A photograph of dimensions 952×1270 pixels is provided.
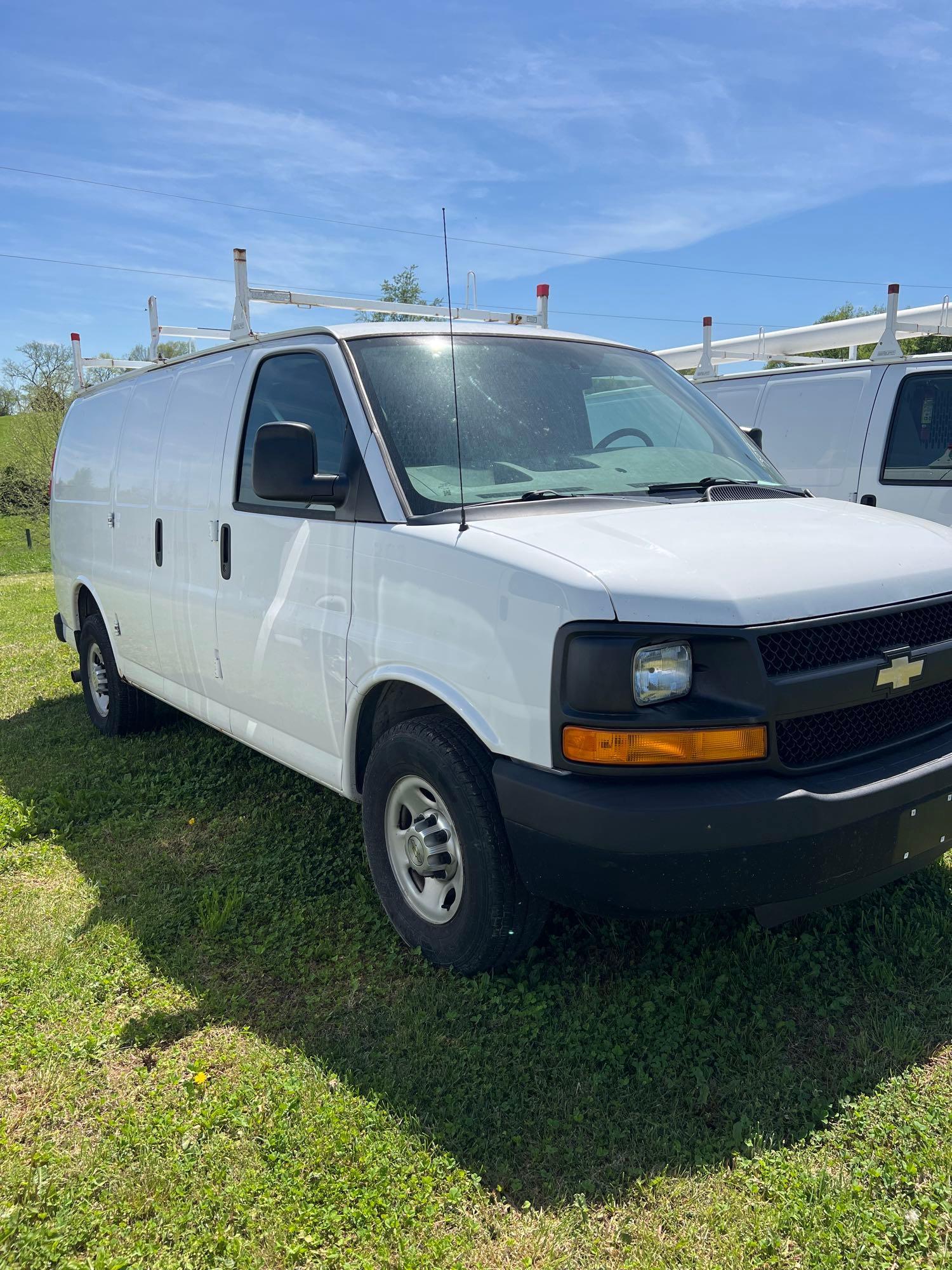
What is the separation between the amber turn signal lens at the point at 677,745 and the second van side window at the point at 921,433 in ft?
16.1

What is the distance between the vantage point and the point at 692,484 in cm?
360

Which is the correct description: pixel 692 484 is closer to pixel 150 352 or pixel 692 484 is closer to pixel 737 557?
pixel 737 557

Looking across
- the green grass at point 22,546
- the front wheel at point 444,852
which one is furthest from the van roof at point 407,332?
the green grass at point 22,546

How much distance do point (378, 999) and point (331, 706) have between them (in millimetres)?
1010

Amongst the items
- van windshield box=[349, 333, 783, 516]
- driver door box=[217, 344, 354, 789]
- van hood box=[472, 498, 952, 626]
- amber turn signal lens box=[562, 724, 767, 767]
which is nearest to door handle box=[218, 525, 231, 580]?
driver door box=[217, 344, 354, 789]

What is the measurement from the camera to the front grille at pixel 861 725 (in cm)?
272

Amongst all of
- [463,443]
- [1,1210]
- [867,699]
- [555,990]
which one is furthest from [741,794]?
[1,1210]

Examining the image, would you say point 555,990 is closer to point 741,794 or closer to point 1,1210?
point 741,794

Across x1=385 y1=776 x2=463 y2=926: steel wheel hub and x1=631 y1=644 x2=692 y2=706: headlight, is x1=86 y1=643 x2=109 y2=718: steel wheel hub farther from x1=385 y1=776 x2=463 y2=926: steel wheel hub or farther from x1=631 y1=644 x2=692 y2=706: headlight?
x1=631 y1=644 x2=692 y2=706: headlight

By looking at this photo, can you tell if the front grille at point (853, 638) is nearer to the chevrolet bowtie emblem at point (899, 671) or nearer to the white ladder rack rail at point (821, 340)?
the chevrolet bowtie emblem at point (899, 671)

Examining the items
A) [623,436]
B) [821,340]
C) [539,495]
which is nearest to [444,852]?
[539,495]

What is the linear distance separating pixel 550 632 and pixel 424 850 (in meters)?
0.97

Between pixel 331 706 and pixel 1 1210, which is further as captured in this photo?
pixel 331 706

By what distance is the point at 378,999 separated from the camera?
128 inches
